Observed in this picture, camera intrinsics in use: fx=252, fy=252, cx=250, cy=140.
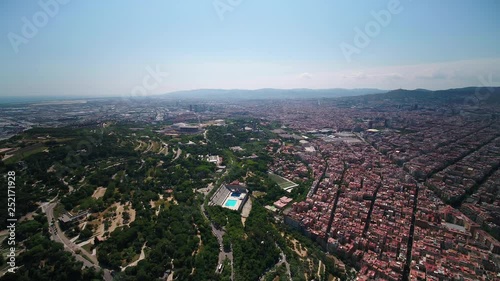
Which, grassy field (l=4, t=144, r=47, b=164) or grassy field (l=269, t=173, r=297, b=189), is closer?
grassy field (l=269, t=173, r=297, b=189)

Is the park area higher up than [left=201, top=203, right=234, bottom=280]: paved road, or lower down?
lower down

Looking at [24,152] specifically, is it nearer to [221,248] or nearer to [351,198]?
[221,248]

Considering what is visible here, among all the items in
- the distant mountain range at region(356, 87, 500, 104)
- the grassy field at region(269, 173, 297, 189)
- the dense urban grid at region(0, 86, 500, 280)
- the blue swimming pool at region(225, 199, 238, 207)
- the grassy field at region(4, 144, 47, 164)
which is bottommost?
the grassy field at region(269, 173, 297, 189)

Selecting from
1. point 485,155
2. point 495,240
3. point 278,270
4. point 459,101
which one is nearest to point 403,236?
point 495,240

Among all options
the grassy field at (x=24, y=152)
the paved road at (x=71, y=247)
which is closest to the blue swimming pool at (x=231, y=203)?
the paved road at (x=71, y=247)

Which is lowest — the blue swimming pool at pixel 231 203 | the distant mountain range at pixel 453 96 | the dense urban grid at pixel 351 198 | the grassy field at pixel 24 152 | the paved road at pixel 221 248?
the blue swimming pool at pixel 231 203

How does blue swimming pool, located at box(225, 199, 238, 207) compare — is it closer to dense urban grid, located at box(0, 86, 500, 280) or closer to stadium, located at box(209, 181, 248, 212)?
stadium, located at box(209, 181, 248, 212)

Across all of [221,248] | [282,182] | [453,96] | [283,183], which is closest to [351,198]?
[283,183]

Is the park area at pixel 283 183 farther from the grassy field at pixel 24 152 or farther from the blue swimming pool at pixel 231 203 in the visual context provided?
the grassy field at pixel 24 152

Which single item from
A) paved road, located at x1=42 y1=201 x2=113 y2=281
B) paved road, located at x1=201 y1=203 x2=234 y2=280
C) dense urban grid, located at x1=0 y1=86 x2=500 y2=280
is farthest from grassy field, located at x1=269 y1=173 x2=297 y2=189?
paved road, located at x1=42 y1=201 x2=113 y2=281
